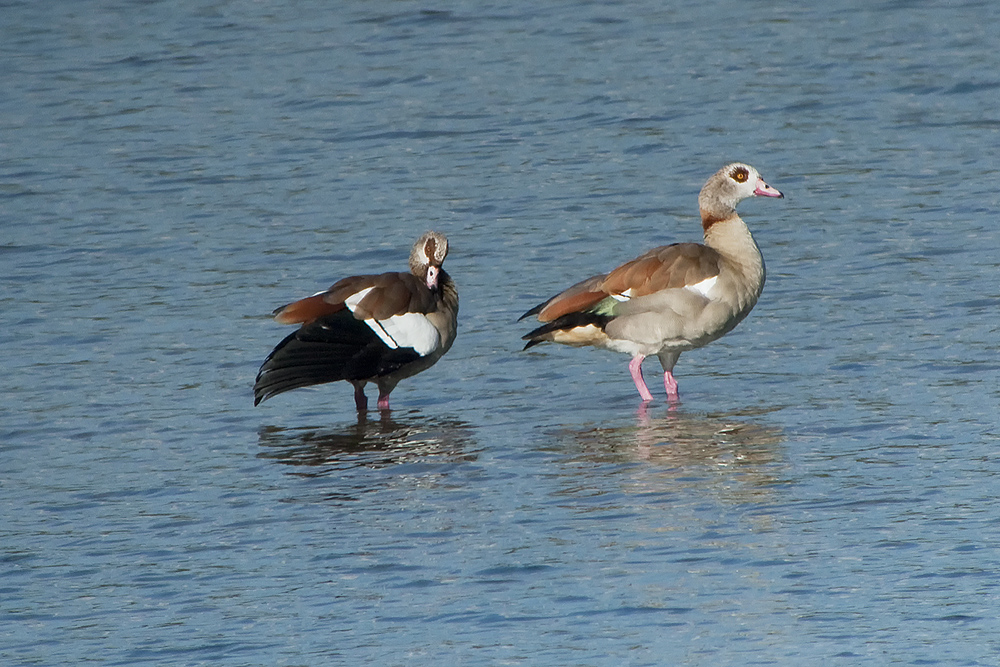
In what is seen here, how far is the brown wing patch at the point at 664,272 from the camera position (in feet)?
34.3

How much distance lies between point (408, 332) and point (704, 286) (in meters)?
Result: 1.71

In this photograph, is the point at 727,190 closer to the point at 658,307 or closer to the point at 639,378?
the point at 658,307

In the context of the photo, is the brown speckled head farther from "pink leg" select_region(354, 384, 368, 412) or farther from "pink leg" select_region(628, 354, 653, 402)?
"pink leg" select_region(354, 384, 368, 412)

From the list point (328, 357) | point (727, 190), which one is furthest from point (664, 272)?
point (328, 357)

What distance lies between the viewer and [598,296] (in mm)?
10492

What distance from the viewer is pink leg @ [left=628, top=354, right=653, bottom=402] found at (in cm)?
1029

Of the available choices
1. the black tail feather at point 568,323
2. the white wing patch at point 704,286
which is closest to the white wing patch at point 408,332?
the black tail feather at point 568,323

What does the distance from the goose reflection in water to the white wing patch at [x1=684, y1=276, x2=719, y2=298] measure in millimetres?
1621

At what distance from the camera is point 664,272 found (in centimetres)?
1051

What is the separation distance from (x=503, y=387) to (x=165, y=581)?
3661 millimetres

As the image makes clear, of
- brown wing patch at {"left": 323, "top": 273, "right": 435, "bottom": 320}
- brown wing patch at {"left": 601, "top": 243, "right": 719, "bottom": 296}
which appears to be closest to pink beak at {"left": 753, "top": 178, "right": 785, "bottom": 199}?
brown wing patch at {"left": 601, "top": 243, "right": 719, "bottom": 296}

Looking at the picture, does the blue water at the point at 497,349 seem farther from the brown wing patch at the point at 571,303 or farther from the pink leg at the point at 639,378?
the brown wing patch at the point at 571,303

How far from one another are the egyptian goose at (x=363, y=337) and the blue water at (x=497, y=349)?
0.29m

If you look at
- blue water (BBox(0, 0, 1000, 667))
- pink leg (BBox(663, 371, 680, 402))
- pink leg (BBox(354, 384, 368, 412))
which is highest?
blue water (BBox(0, 0, 1000, 667))
